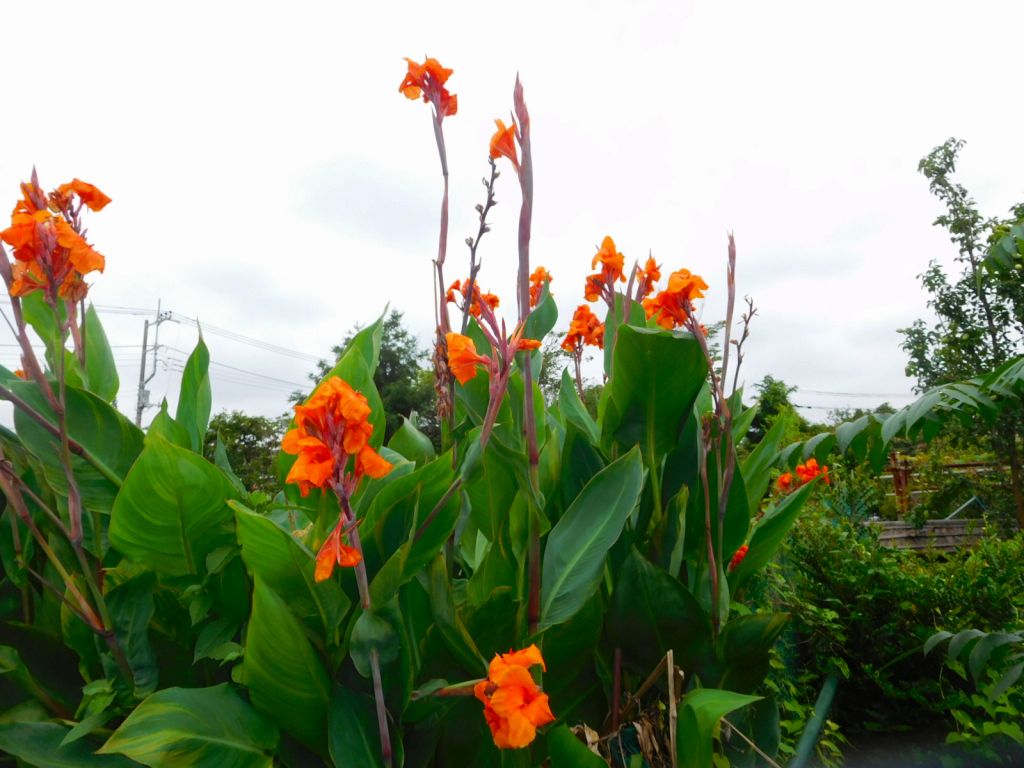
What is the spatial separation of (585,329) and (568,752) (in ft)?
2.90

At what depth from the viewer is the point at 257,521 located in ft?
2.50

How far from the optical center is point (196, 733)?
0.75m

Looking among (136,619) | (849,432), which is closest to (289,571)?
(136,619)

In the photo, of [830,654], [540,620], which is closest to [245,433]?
[830,654]

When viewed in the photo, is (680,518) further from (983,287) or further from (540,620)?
(983,287)

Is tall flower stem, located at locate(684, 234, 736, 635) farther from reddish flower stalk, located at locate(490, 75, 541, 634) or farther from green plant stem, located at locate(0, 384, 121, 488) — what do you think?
green plant stem, located at locate(0, 384, 121, 488)

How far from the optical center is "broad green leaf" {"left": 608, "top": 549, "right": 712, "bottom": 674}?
0.96 meters

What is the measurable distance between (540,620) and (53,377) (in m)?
0.74

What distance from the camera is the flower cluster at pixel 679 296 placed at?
1.06 m

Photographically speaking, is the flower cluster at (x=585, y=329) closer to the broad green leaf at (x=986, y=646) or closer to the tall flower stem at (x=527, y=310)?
the tall flower stem at (x=527, y=310)

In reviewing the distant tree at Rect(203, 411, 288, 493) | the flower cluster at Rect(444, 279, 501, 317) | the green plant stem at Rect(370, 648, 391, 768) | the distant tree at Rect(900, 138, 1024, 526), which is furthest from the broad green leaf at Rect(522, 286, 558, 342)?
the distant tree at Rect(203, 411, 288, 493)

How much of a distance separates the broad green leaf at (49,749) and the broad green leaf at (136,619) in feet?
0.27

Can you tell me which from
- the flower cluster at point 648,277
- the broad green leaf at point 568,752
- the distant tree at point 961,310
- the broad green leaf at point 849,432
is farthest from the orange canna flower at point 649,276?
the distant tree at point 961,310

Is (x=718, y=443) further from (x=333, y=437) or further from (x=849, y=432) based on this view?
(x=849, y=432)
